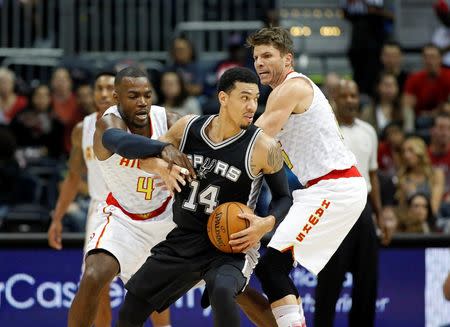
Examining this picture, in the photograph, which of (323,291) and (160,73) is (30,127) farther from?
(323,291)

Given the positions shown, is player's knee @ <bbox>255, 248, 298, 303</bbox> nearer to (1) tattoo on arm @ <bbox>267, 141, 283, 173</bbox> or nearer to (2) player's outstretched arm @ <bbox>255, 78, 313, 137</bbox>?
(1) tattoo on arm @ <bbox>267, 141, 283, 173</bbox>

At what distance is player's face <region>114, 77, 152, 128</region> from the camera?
23.5ft

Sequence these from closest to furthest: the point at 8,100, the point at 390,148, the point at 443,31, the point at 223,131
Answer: the point at 223,131, the point at 390,148, the point at 8,100, the point at 443,31

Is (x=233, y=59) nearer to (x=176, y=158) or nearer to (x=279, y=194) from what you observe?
(x=279, y=194)

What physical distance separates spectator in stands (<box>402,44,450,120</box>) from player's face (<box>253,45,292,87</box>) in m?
5.71

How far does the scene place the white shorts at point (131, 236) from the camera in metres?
7.15

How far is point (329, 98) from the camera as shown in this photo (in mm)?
10266

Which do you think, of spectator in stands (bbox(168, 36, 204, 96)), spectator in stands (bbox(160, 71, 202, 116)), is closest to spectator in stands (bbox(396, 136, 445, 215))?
spectator in stands (bbox(160, 71, 202, 116))

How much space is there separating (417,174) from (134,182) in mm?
4383

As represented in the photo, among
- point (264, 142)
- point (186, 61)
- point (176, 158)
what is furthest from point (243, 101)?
point (186, 61)

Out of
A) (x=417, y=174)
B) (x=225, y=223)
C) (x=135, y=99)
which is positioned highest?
(x=135, y=99)

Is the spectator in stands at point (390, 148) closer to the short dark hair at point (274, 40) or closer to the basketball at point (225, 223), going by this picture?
the short dark hair at point (274, 40)

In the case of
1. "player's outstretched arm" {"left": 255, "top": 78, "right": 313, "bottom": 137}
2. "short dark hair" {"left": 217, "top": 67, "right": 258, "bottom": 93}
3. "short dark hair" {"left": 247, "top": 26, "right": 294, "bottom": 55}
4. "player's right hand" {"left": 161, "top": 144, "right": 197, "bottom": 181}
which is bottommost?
"player's right hand" {"left": 161, "top": 144, "right": 197, "bottom": 181}

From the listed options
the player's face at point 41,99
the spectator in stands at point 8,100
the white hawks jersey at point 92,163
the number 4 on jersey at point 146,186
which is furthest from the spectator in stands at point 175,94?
the number 4 on jersey at point 146,186
